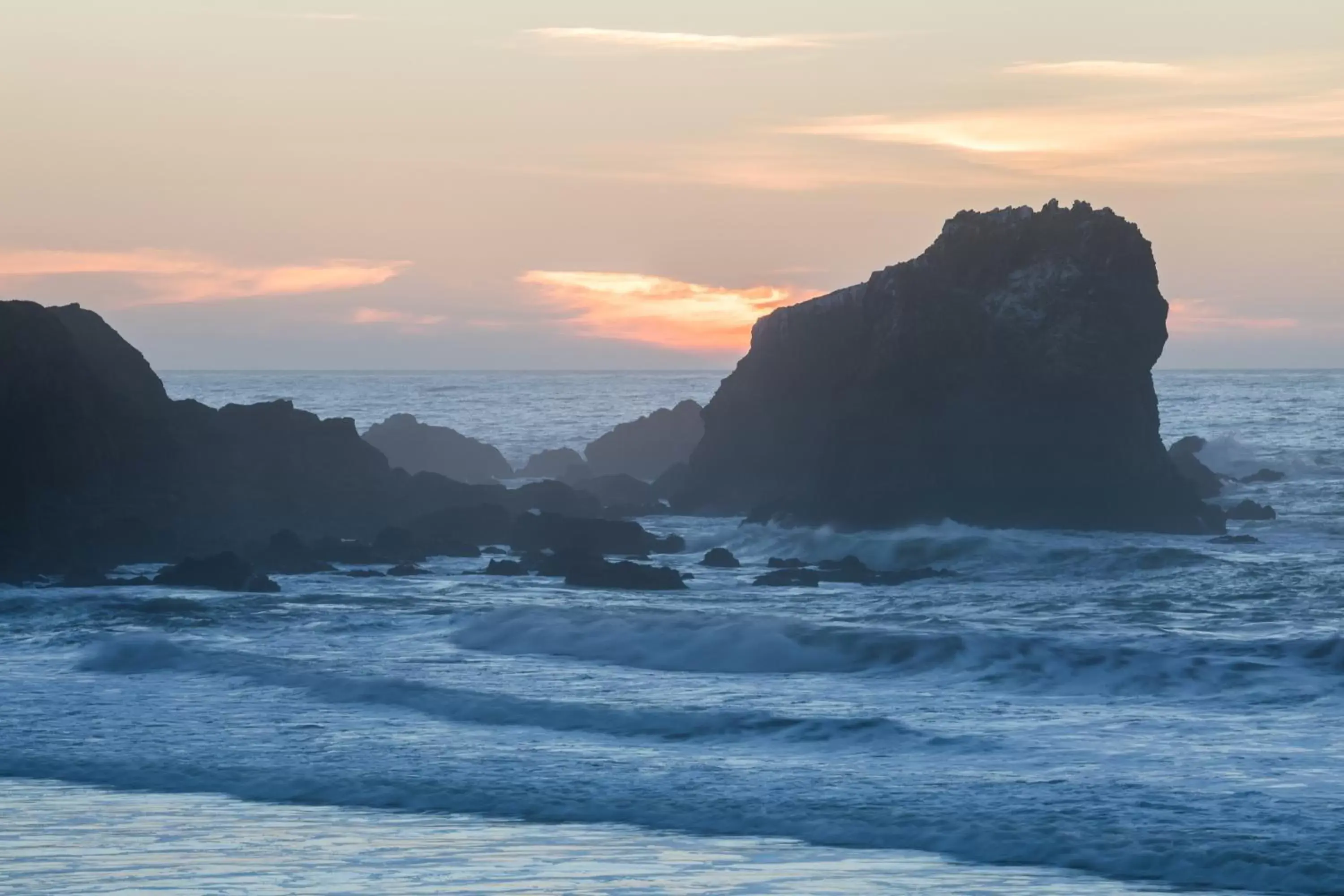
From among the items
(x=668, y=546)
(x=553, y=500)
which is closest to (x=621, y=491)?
(x=553, y=500)

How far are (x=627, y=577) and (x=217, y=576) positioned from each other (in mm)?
8246

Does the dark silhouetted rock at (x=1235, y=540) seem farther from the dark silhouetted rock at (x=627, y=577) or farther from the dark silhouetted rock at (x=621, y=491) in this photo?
the dark silhouetted rock at (x=621, y=491)

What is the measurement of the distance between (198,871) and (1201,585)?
77.3ft

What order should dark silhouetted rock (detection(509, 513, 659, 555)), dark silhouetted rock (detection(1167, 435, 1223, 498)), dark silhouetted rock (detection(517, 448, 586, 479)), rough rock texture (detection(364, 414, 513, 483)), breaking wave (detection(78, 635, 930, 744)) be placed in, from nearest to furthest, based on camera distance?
breaking wave (detection(78, 635, 930, 744)), dark silhouetted rock (detection(509, 513, 659, 555)), dark silhouetted rock (detection(1167, 435, 1223, 498)), rough rock texture (detection(364, 414, 513, 483)), dark silhouetted rock (detection(517, 448, 586, 479))

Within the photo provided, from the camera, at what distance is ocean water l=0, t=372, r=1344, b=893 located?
13.2 metres

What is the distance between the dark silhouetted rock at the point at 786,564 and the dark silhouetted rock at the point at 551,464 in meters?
33.2

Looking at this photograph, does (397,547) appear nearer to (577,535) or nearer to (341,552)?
(341,552)

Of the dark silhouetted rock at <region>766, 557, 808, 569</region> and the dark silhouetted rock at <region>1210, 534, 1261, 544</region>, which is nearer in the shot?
the dark silhouetted rock at <region>766, 557, 808, 569</region>

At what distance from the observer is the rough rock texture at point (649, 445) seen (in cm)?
6875

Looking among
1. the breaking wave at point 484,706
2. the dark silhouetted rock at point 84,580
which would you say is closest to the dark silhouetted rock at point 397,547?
the dark silhouetted rock at point 84,580

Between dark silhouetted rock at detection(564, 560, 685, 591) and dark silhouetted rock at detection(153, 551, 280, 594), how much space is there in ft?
20.1

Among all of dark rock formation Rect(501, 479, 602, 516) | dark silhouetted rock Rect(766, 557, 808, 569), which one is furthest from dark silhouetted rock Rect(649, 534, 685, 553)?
dark rock formation Rect(501, 479, 602, 516)

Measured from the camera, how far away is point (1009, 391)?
4097 centimetres

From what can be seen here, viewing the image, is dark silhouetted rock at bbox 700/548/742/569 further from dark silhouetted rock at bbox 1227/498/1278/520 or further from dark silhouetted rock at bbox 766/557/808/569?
dark silhouetted rock at bbox 1227/498/1278/520
